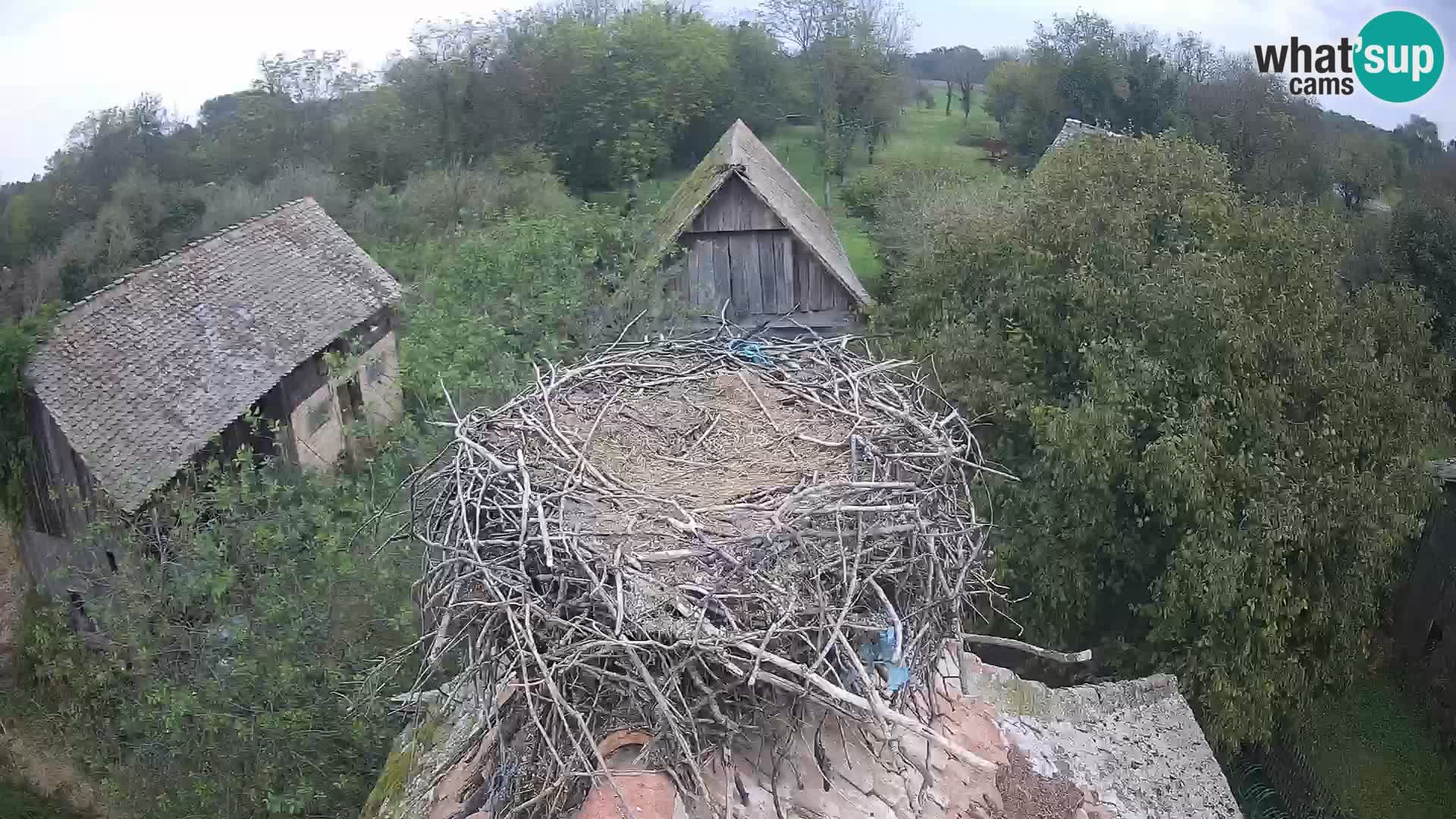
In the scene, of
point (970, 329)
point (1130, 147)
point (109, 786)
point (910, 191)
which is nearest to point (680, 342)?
point (970, 329)

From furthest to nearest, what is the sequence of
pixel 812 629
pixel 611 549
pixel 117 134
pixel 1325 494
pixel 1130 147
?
pixel 117 134 < pixel 1130 147 < pixel 1325 494 < pixel 611 549 < pixel 812 629

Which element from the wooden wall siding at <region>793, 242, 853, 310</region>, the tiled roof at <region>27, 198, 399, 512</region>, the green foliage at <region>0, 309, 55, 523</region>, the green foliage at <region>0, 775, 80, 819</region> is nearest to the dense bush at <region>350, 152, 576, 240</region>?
the tiled roof at <region>27, 198, 399, 512</region>

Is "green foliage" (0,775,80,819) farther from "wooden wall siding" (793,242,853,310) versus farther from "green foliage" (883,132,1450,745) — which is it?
"green foliage" (883,132,1450,745)

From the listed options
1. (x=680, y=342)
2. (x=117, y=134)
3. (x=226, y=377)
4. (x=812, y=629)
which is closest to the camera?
(x=812, y=629)

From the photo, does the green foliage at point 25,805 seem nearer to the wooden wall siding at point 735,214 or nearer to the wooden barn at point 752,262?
the wooden barn at point 752,262

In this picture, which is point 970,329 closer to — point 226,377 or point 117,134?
point 226,377

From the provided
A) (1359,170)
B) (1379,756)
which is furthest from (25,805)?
(1359,170)
